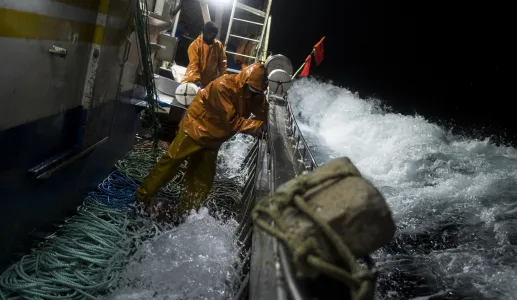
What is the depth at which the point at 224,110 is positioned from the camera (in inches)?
159

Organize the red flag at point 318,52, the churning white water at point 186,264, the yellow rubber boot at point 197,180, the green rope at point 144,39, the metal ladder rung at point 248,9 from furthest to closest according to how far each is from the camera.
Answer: the metal ladder rung at point 248,9, the red flag at point 318,52, the yellow rubber boot at point 197,180, the green rope at point 144,39, the churning white water at point 186,264

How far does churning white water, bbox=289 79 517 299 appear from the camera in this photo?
5559mm

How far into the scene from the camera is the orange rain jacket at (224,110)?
13.1ft

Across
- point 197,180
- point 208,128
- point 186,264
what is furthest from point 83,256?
point 208,128

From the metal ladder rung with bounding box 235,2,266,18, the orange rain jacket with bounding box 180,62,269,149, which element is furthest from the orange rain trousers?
the metal ladder rung with bounding box 235,2,266,18

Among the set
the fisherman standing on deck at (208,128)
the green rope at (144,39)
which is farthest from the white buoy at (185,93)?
the fisherman standing on deck at (208,128)

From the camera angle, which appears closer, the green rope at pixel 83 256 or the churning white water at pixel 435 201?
the green rope at pixel 83 256

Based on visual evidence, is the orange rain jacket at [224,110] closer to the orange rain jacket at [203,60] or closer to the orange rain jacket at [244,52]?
the orange rain jacket at [203,60]

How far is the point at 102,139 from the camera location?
397 centimetres

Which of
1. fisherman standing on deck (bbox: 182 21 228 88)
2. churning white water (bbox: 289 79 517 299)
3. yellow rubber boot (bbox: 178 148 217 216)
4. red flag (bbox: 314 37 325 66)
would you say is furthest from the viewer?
red flag (bbox: 314 37 325 66)

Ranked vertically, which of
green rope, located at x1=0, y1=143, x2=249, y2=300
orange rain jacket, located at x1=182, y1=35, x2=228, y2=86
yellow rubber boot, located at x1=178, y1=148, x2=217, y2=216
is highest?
orange rain jacket, located at x1=182, y1=35, x2=228, y2=86

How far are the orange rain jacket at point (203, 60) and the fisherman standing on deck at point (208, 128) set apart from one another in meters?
2.60

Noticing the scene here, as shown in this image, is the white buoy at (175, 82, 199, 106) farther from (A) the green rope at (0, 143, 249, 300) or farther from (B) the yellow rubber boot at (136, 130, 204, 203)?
(A) the green rope at (0, 143, 249, 300)

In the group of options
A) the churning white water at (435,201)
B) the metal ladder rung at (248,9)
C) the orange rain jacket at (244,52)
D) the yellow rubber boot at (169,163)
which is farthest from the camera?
the orange rain jacket at (244,52)
